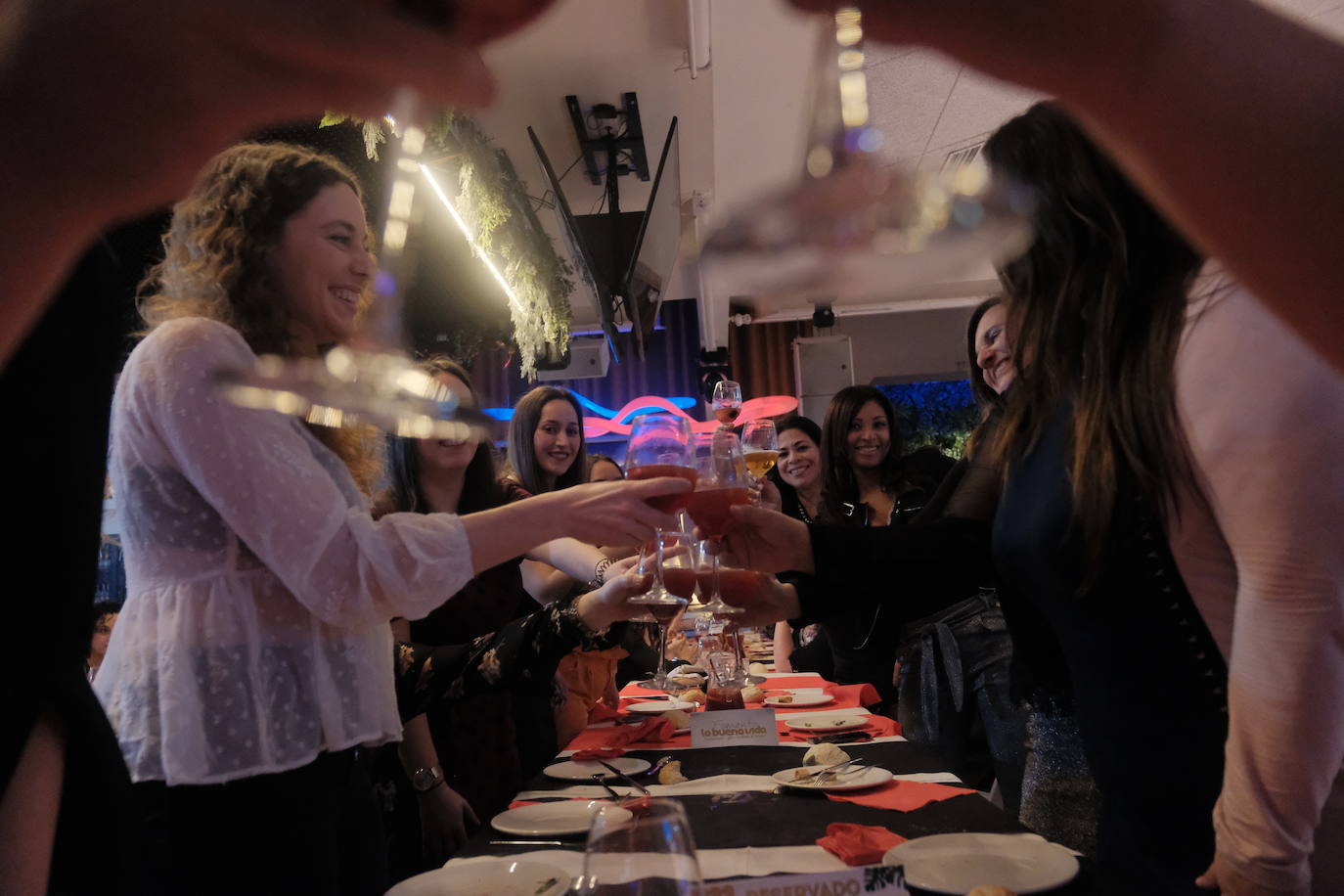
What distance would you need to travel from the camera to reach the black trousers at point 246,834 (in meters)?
0.92

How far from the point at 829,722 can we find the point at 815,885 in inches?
50.7

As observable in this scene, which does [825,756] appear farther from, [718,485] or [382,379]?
[382,379]

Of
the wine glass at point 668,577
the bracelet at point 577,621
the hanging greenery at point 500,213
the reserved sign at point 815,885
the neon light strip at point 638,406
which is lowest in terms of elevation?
the reserved sign at point 815,885

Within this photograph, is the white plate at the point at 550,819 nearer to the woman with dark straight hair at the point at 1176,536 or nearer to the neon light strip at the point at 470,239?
the woman with dark straight hair at the point at 1176,536

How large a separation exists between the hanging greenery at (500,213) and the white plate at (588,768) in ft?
3.61

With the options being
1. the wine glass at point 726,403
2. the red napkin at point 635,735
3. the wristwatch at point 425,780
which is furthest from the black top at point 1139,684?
the wine glass at point 726,403

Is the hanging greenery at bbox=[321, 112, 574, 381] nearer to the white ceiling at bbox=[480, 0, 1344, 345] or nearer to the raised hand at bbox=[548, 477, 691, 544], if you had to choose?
the white ceiling at bbox=[480, 0, 1344, 345]

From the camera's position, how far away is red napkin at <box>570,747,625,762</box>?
62.5 inches

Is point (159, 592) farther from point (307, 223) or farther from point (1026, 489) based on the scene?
point (1026, 489)

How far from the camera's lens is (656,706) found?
2.32 m

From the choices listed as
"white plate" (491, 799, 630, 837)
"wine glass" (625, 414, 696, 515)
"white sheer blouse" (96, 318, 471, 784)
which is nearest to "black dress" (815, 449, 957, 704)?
"white plate" (491, 799, 630, 837)

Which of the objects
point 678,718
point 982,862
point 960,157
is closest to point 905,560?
point 982,862

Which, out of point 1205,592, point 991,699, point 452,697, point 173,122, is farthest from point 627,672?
point 173,122

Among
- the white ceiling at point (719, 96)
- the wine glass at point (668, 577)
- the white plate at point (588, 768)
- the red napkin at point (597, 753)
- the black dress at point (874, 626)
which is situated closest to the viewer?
the white ceiling at point (719, 96)
